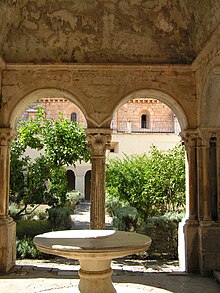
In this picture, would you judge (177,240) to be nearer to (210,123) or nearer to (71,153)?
Result: (210,123)

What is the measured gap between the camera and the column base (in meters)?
3.81

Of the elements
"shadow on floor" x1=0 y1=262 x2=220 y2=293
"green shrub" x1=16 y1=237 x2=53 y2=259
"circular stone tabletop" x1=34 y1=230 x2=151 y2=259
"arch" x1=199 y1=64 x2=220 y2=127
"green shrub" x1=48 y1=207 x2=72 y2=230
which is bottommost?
"shadow on floor" x1=0 y1=262 x2=220 y2=293

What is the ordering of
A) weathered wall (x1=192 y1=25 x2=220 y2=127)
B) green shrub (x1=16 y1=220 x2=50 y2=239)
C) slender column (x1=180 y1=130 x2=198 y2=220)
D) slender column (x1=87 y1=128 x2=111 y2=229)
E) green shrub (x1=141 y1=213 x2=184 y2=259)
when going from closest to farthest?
weathered wall (x1=192 y1=25 x2=220 y2=127), slender column (x1=87 y1=128 x2=111 y2=229), slender column (x1=180 y1=130 x2=198 y2=220), green shrub (x1=141 y1=213 x2=184 y2=259), green shrub (x1=16 y1=220 x2=50 y2=239)

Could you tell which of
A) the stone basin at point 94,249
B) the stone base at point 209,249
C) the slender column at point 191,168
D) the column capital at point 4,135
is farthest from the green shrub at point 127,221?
the stone basin at point 94,249

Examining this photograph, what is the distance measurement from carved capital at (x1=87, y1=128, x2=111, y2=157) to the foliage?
3.33m

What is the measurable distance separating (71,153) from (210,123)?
3893 millimetres

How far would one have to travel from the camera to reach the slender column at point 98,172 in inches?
232

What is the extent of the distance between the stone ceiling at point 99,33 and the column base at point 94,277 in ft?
11.9

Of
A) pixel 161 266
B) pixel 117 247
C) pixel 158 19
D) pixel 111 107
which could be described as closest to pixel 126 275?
pixel 161 266

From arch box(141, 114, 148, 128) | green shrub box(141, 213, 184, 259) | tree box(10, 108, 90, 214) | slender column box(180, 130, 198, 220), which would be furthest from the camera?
arch box(141, 114, 148, 128)

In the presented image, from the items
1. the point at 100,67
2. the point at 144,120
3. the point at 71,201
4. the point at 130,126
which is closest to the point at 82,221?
the point at 71,201

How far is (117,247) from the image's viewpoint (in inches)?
137

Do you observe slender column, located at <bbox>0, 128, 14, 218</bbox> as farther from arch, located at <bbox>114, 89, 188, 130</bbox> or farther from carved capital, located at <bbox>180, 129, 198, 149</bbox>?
carved capital, located at <bbox>180, 129, 198, 149</bbox>

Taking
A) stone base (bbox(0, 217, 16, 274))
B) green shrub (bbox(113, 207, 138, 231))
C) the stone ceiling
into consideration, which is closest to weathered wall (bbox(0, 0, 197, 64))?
the stone ceiling
